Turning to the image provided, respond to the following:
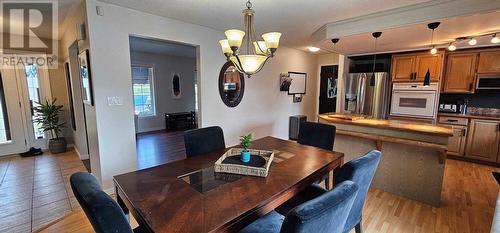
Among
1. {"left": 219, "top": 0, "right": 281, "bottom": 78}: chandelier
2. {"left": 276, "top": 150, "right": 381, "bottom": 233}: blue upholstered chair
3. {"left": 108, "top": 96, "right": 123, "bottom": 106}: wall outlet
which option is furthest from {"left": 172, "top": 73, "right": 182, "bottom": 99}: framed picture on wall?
{"left": 276, "top": 150, "right": 381, "bottom": 233}: blue upholstered chair

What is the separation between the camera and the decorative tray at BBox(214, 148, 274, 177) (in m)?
1.63

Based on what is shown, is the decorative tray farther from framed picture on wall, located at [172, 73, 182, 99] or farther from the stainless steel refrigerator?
framed picture on wall, located at [172, 73, 182, 99]

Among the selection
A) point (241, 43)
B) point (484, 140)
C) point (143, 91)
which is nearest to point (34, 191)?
point (241, 43)

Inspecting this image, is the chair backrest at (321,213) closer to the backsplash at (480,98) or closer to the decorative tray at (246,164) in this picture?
the decorative tray at (246,164)

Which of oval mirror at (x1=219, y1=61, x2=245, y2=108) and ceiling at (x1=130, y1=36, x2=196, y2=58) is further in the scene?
ceiling at (x1=130, y1=36, x2=196, y2=58)

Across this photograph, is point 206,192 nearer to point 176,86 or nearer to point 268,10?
point 268,10

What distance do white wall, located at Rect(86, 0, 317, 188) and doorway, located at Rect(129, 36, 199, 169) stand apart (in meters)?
2.26

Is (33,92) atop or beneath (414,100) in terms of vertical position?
atop

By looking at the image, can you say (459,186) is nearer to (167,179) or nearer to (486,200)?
(486,200)

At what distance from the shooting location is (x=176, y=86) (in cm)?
744

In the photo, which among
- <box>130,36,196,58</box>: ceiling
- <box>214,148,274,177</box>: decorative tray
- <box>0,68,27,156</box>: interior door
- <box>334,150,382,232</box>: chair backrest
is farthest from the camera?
<box>130,36,196,58</box>: ceiling

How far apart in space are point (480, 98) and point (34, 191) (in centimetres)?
750

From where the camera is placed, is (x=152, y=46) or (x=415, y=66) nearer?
(x=415, y=66)

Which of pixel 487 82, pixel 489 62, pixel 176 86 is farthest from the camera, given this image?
pixel 176 86
